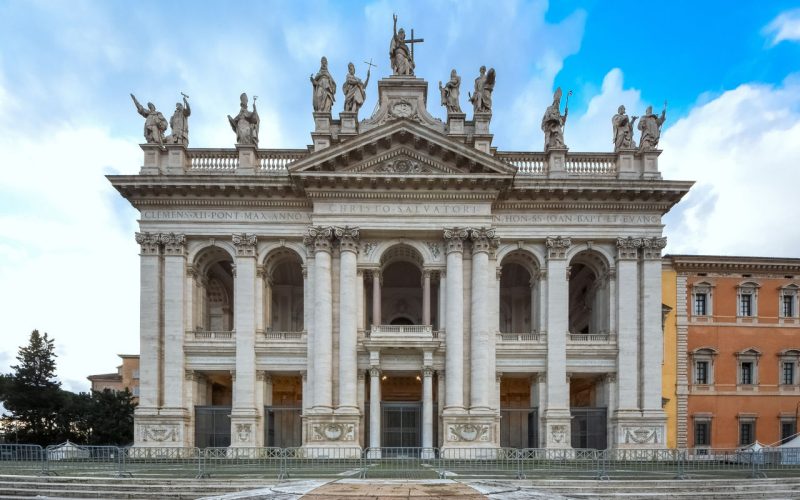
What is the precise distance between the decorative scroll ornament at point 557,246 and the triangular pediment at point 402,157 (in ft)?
14.3

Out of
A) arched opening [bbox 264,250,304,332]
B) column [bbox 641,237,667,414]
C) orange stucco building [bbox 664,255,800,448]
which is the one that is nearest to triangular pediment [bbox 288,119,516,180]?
arched opening [bbox 264,250,304,332]

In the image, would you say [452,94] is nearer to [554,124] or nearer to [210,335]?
[554,124]

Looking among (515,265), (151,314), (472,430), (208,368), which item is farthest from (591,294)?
(151,314)

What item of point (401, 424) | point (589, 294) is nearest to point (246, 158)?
point (401, 424)

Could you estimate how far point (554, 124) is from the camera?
113 feet

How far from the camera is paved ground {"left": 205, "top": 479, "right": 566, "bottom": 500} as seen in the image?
1455cm

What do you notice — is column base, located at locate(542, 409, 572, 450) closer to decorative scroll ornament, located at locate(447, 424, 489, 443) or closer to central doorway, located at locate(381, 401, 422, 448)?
decorative scroll ornament, located at locate(447, 424, 489, 443)

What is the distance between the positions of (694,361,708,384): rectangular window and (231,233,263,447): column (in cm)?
Answer: 2685

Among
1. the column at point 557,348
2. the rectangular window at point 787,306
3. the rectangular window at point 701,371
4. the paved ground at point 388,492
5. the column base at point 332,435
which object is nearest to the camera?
the paved ground at point 388,492

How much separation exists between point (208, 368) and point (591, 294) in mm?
21673

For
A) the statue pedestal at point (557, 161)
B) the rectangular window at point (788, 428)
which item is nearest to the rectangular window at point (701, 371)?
the rectangular window at point (788, 428)

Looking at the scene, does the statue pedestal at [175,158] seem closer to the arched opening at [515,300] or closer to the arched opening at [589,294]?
the arched opening at [515,300]

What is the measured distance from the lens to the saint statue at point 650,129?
3434 centimetres

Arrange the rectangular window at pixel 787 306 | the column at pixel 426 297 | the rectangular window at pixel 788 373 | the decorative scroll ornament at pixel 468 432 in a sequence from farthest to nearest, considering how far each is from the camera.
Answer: the rectangular window at pixel 787 306 < the rectangular window at pixel 788 373 < the column at pixel 426 297 < the decorative scroll ornament at pixel 468 432
